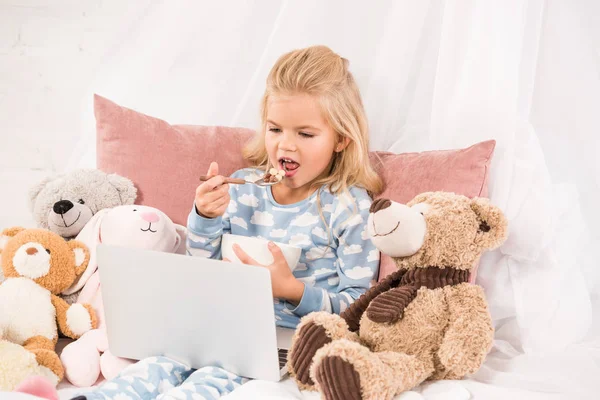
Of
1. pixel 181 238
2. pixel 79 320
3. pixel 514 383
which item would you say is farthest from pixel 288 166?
pixel 514 383

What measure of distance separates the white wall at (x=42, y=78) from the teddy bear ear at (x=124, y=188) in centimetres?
80

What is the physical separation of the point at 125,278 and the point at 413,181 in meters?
0.64

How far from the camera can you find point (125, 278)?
1147mm

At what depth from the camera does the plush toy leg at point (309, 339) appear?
1137mm

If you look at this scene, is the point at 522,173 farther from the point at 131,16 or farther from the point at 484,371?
the point at 131,16

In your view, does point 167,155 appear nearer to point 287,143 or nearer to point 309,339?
point 287,143

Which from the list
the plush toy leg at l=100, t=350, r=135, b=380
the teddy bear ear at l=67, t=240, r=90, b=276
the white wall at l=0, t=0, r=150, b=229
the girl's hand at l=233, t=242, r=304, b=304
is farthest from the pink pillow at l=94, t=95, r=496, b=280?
the white wall at l=0, t=0, r=150, b=229

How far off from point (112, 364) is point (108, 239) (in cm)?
30

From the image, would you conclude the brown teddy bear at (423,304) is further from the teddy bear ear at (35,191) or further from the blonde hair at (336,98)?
the teddy bear ear at (35,191)

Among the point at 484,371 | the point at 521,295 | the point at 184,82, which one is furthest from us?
the point at 184,82

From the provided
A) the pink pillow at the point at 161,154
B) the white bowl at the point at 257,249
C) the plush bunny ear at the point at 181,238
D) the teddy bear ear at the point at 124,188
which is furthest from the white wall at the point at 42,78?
the white bowl at the point at 257,249

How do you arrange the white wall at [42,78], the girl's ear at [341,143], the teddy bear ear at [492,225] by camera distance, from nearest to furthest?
the teddy bear ear at [492,225]
the girl's ear at [341,143]
the white wall at [42,78]

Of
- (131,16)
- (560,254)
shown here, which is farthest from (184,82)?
(560,254)

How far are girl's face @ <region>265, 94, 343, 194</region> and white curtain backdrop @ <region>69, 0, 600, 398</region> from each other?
25 centimetres
